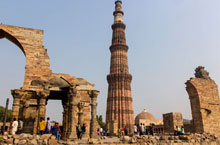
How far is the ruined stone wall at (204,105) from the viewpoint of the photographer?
13.0 m

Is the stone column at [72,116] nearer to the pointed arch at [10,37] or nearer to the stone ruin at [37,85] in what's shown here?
the stone ruin at [37,85]

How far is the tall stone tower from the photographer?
97.5 ft

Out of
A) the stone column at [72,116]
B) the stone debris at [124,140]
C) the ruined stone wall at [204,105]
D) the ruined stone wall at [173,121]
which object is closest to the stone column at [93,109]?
the stone debris at [124,140]

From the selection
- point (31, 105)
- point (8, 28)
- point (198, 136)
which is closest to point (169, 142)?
point (198, 136)

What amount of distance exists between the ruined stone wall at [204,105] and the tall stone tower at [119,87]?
1657 centimetres

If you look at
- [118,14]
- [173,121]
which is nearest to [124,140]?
[173,121]

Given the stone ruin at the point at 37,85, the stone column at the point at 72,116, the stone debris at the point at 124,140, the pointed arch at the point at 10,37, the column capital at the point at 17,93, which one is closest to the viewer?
the stone debris at the point at 124,140

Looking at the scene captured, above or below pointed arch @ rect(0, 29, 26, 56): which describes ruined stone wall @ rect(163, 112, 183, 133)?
below

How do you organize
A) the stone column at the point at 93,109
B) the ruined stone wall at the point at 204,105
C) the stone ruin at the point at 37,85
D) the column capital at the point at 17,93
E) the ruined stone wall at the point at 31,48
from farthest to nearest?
the ruined stone wall at the point at 204,105 < the ruined stone wall at the point at 31,48 < the stone column at the point at 93,109 < the stone ruin at the point at 37,85 < the column capital at the point at 17,93

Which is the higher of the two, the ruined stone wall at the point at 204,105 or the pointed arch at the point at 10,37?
the pointed arch at the point at 10,37

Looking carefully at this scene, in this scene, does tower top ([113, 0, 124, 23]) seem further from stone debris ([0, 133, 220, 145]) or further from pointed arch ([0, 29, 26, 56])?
stone debris ([0, 133, 220, 145])

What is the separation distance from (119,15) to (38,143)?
101ft

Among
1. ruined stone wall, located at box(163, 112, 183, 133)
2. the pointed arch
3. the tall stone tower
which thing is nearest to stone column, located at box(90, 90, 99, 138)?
ruined stone wall, located at box(163, 112, 183, 133)

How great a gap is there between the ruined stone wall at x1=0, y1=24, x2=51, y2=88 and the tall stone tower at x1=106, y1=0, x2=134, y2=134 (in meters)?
19.5
